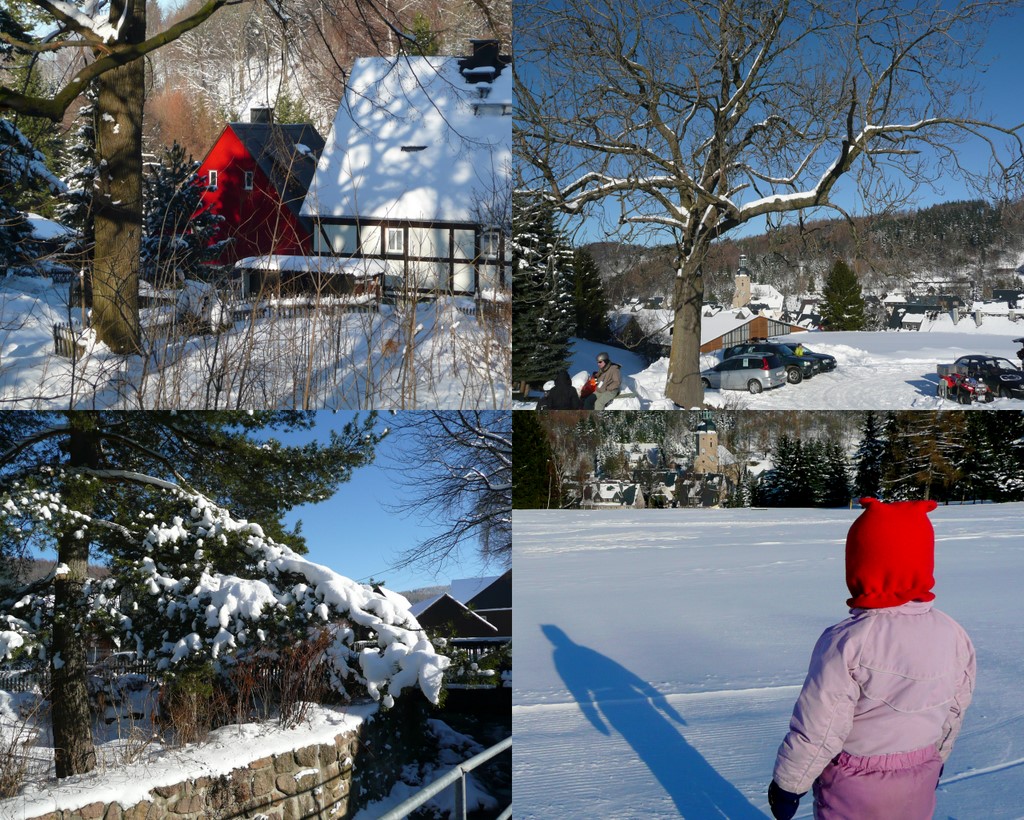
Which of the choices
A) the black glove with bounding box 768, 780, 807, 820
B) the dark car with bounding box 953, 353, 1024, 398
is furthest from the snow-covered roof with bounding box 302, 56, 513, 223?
the dark car with bounding box 953, 353, 1024, 398

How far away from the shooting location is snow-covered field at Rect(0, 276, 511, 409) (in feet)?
16.3

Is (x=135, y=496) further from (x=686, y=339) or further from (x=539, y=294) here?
(x=686, y=339)

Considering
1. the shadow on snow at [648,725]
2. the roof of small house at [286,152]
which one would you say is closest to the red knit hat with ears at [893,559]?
the shadow on snow at [648,725]

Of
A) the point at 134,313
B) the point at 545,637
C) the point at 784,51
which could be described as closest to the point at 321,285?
the point at 134,313

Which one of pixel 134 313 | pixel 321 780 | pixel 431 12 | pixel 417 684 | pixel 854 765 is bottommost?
pixel 321 780

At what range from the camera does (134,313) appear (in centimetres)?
504

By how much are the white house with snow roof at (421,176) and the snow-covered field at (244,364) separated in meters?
0.36

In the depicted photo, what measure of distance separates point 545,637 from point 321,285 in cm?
333

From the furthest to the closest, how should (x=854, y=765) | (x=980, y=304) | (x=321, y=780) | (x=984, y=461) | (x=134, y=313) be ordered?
(x=984, y=461)
(x=980, y=304)
(x=134, y=313)
(x=321, y=780)
(x=854, y=765)

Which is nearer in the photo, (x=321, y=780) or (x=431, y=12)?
(x=321, y=780)

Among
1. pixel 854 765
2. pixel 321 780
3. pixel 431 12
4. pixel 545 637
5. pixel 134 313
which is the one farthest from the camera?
pixel 545 637

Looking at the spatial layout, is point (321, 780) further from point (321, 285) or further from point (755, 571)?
point (755, 571)

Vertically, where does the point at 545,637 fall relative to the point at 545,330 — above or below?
below

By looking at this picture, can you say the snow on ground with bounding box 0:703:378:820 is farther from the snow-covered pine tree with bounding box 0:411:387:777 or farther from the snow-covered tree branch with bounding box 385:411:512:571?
the snow-covered tree branch with bounding box 385:411:512:571
